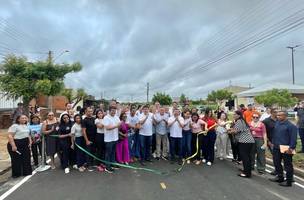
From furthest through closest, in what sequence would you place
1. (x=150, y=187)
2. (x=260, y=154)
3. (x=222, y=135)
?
(x=222, y=135) → (x=260, y=154) → (x=150, y=187)

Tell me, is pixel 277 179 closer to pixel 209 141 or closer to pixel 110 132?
pixel 209 141

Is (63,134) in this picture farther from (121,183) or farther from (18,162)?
(121,183)

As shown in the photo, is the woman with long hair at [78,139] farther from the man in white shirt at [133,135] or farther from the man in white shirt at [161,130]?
the man in white shirt at [161,130]

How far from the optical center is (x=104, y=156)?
34.9ft

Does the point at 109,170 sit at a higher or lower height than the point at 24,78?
lower

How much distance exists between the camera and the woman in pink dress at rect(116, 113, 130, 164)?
10.8 m

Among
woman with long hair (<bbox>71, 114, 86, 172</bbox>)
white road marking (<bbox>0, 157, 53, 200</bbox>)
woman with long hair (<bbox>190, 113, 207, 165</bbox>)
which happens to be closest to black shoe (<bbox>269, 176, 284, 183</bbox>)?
woman with long hair (<bbox>190, 113, 207, 165</bbox>)

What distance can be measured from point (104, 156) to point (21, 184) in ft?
9.19

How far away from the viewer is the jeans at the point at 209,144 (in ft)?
36.8

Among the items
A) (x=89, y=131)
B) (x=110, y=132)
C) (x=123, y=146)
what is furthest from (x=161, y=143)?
(x=89, y=131)

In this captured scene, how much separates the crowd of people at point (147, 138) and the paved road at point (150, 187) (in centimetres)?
58

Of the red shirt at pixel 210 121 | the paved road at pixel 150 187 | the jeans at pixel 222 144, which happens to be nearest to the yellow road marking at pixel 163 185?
the paved road at pixel 150 187

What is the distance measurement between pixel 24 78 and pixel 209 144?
16955 millimetres

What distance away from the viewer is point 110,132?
Result: 10.1 m
